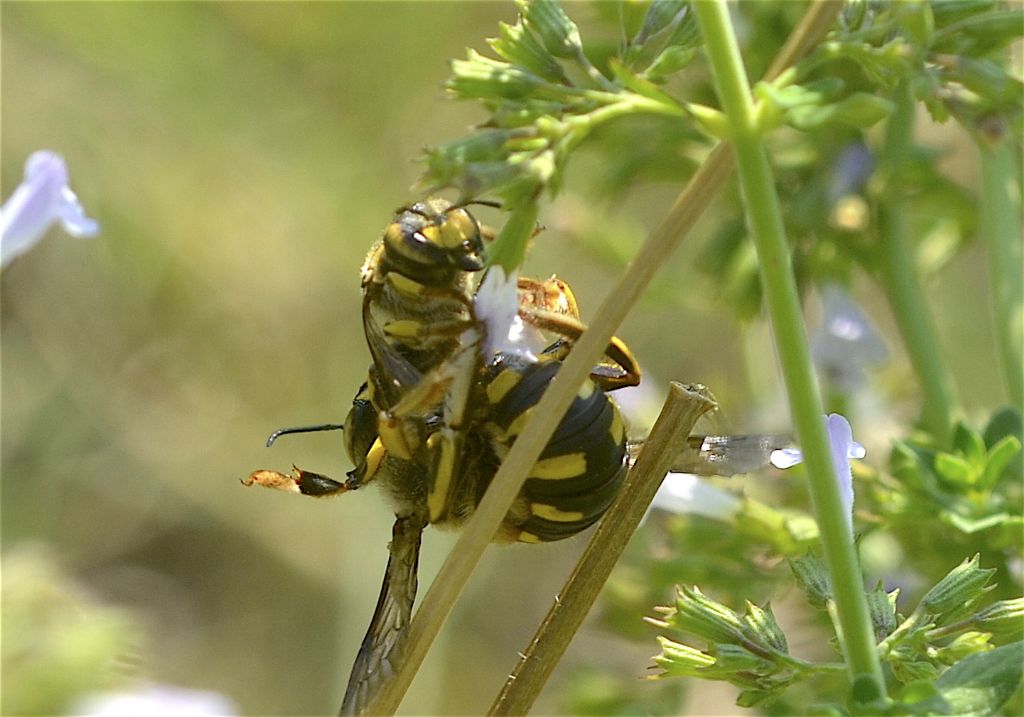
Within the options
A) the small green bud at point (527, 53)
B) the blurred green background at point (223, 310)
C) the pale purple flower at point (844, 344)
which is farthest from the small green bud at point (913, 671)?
the blurred green background at point (223, 310)

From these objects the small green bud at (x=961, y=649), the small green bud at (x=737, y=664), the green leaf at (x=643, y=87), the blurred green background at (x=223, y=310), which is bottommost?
the small green bud at (x=737, y=664)

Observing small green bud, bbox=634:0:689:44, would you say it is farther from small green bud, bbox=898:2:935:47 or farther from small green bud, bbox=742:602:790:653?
small green bud, bbox=742:602:790:653

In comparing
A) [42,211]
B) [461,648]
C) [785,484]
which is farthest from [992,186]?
[461,648]

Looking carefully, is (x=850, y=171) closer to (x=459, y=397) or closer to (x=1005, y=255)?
(x=1005, y=255)

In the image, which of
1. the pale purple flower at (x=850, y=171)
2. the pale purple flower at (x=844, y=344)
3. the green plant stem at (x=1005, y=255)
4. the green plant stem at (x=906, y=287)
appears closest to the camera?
the green plant stem at (x=1005, y=255)

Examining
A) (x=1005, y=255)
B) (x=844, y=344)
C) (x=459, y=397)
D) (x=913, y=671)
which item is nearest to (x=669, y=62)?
(x=459, y=397)

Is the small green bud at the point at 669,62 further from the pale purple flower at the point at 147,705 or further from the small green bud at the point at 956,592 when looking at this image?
the pale purple flower at the point at 147,705
